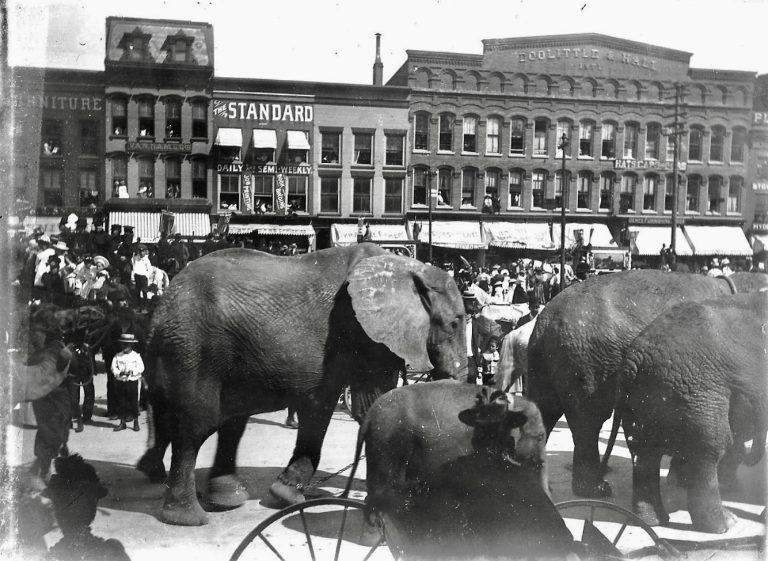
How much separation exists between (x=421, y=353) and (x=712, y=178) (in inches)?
1101

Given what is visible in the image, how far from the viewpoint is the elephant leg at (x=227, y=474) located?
5.78 m

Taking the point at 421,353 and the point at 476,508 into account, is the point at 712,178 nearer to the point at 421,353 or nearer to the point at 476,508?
the point at 421,353

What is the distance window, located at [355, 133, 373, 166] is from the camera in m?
33.0

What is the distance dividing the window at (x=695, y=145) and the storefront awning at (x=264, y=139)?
58.1 ft

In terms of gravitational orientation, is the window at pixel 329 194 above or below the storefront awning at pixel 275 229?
above

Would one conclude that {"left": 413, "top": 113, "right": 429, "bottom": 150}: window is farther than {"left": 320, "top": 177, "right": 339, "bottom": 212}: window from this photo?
Yes

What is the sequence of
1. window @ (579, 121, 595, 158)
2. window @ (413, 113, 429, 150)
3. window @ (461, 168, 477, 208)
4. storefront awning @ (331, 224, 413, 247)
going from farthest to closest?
window @ (461, 168, 477, 208), window @ (413, 113, 429, 150), storefront awning @ (331, 224, 413, 247), window @ (579, 121, 595, 158)

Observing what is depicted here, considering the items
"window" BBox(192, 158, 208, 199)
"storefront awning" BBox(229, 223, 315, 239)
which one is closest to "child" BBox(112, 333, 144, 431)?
"window" BBox(192, 158, 208, 199)

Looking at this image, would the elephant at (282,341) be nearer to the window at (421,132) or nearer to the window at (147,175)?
the window at (147,175)

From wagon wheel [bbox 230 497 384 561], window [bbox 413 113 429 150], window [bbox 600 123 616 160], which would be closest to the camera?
wagon wheel [bbox 230 497 384 561]

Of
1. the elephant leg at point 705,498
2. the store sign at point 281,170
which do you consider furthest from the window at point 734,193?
the elephant leg at point 705,498

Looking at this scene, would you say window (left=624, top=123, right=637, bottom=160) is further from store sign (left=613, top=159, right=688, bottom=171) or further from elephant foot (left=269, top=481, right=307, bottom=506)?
elephant foot (left=269, top=481, right=307, bottom=506)

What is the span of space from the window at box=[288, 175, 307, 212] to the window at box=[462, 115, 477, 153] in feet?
27.6

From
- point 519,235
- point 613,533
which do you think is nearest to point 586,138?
point 519,235
